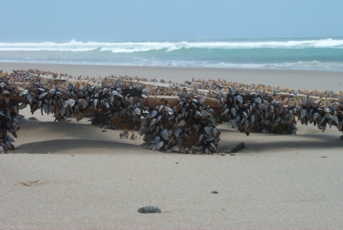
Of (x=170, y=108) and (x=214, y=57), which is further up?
(x=214, y=57)

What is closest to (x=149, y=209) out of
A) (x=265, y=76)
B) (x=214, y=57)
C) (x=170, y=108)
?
(x=170, y=108)

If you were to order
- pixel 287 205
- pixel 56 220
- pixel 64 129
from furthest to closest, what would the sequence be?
pixel 64 129 → pixel 287 205 → pixel 56 220

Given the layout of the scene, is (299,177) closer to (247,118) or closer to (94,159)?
(247,118)

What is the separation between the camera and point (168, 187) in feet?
10.3

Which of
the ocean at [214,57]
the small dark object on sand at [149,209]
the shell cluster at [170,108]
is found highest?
the ocean at [214,57]

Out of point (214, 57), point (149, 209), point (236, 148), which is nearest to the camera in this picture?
point (149, 209)

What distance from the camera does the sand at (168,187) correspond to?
8.20 feet

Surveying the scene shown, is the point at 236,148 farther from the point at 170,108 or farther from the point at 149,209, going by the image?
the point at 149,209

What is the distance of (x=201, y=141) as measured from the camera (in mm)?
4473

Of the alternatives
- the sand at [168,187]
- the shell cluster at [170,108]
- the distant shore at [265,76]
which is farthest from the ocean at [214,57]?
the sand at [168,187]

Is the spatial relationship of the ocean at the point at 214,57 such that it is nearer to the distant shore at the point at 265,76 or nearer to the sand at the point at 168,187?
the distant shore at the point at 265,76

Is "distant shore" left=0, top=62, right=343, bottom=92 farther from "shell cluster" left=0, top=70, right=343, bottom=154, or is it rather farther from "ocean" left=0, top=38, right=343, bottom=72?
"shell cluster" left=0, top=70, right=343, bottom=154

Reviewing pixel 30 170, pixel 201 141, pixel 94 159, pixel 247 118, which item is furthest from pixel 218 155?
pixel 30 170

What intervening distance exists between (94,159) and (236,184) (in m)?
1.34
